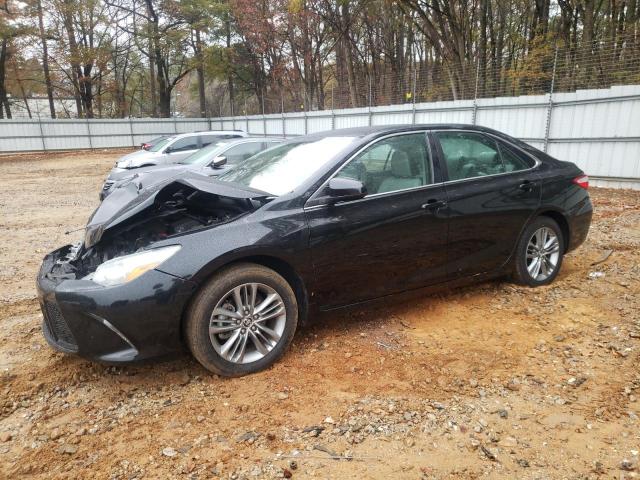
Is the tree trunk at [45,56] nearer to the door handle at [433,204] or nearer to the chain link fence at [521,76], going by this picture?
the chain link fence at [521,76]

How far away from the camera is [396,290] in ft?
11.7

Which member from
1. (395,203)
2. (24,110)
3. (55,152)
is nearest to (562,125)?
(395,203)

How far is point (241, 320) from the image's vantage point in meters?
2.94

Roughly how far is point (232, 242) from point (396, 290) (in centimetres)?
138

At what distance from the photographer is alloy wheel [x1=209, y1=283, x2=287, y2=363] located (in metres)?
2.88

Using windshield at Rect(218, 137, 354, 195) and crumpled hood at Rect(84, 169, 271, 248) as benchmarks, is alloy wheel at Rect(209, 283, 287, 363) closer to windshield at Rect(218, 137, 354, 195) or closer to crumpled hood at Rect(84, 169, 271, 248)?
crumpled hood at Rect(84, 169, 271, 248)

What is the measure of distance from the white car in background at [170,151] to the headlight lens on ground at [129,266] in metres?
9.47

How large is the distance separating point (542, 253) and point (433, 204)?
1516 millimetres

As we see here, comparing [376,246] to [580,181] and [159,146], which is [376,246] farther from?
A: [159,146]

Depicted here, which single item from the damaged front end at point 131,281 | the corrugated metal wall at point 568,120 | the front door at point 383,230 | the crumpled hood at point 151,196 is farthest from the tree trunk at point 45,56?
the front door at point 383,230

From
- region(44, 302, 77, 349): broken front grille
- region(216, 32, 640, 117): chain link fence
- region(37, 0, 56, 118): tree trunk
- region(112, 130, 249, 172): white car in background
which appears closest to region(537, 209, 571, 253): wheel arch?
region(44, 302, 77, 349): broken front grille

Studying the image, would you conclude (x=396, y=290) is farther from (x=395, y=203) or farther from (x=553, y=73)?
(x=553, y=73)

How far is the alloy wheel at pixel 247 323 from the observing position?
2.88m

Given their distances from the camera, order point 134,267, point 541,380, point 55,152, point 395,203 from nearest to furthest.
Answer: point 134,267, point 541,380, point 395,203, point 55,152
